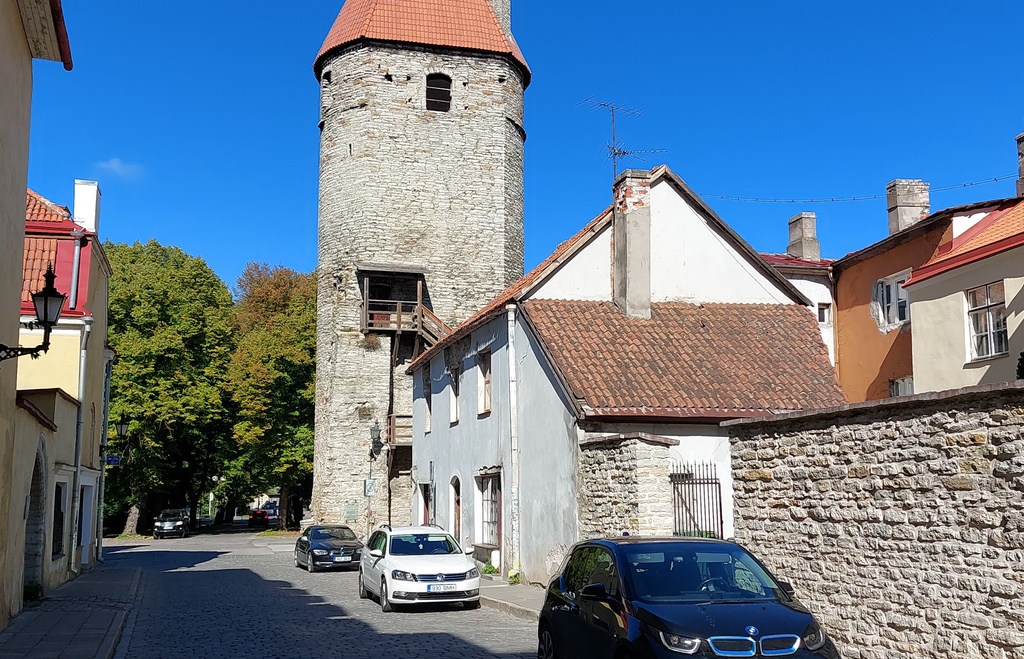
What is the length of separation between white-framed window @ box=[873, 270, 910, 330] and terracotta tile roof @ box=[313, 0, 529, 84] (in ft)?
66.8

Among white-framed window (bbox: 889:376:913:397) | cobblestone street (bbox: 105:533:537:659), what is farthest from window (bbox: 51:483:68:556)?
white-framed window (bbox: 889:376:913:397)

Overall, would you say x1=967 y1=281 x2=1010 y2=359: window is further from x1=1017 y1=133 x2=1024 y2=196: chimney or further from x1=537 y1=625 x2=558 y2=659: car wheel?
x1=537 y1=625 x2=558 y2=659: car wheel

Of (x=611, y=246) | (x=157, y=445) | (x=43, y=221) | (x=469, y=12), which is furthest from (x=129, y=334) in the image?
(x=611, y=246)

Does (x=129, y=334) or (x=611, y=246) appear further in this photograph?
(x=129, y=334)

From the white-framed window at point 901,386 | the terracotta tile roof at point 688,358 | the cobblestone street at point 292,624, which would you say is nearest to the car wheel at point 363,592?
the cobblestone street at point 292,624

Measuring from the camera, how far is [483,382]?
911 inches

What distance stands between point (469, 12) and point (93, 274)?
2203 centimetres

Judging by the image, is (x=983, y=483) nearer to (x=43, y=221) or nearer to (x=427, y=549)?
(x=427, y=549)

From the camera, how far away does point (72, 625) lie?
14.1 meters

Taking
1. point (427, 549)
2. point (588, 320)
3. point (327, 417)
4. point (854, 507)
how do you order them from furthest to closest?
1. point (327, 417)
2. point (588, 320)
3. point (427, 549)
4. point (854, 507)

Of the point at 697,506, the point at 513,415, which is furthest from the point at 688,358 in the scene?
the point at 697,506

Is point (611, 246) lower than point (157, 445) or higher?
higher

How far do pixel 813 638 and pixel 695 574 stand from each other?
3.94ft

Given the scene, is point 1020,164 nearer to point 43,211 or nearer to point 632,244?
point 632,244
